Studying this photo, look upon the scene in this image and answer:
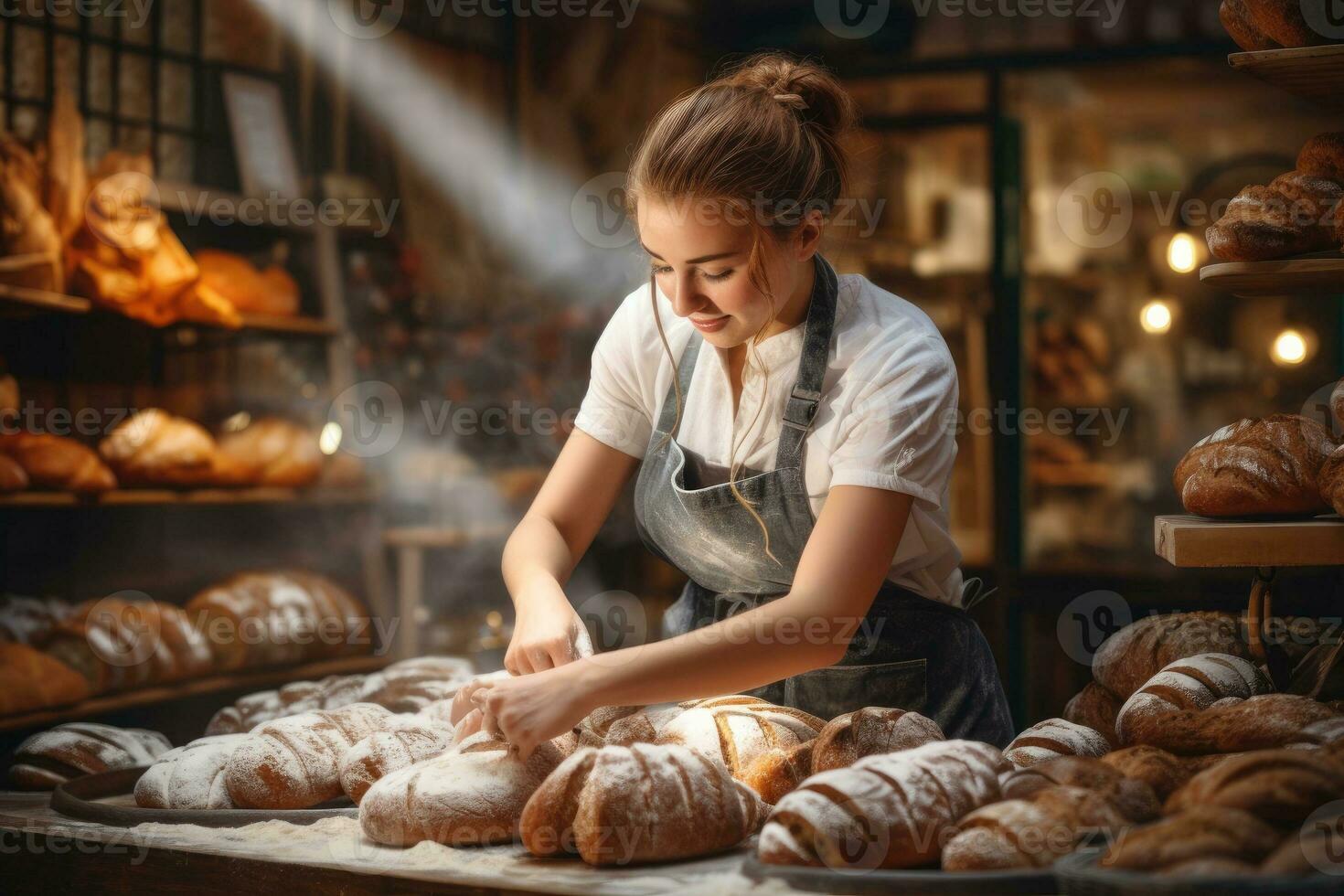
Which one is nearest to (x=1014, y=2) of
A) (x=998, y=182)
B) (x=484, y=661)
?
(x=998, y=182)

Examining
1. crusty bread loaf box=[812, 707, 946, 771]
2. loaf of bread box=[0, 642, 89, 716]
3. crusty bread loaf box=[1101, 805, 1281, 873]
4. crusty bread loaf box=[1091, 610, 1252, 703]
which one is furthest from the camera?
loaf of bread box=[0, 642, 89, 716]

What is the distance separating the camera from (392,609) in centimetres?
432

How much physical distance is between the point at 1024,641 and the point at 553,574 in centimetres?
309

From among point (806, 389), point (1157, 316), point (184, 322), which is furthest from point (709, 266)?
point (1157, 316)

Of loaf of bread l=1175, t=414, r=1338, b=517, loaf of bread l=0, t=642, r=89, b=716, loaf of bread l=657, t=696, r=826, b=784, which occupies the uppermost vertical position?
loaf of bread l=1175, t=414, r=1338, b=517

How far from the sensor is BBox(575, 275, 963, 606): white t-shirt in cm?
168

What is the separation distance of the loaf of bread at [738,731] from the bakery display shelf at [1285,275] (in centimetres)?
88

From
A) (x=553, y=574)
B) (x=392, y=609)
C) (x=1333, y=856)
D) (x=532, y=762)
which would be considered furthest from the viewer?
(x=392, y=609)

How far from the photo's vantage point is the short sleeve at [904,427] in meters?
1.65

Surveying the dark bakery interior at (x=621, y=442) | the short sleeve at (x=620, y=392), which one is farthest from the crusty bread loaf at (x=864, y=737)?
the short sleeve at (x=620, y=392)

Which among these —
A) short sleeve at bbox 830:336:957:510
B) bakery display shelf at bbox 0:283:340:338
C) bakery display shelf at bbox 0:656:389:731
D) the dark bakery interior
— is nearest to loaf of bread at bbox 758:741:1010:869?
the dark bakery interior

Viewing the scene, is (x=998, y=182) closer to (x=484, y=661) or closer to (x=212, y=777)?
(x=484, y=661)

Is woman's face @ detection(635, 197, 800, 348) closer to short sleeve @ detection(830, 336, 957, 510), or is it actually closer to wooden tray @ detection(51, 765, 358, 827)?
short sleeve @ detection(830, 336, 957, 510)

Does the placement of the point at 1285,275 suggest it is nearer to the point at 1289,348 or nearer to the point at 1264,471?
the point at 1264,471
